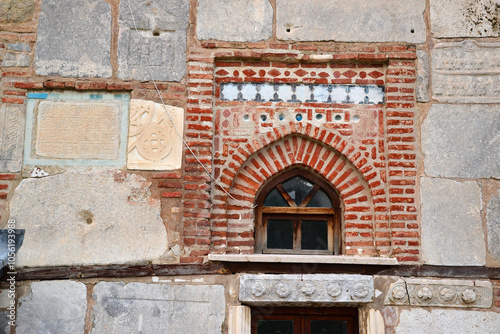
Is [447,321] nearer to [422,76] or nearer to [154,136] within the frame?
[422,76]

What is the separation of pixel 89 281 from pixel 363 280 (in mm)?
2375

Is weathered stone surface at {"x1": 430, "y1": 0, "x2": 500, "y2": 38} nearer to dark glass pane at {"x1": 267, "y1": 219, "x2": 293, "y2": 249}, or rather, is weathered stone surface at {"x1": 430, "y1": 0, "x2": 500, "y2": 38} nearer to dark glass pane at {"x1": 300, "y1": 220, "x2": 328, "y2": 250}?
dark glass pane at {"x1": 300, "y1": 220, "x2": 328, "y2": 250}

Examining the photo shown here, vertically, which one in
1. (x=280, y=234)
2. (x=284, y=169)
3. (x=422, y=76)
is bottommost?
(x=280, y=234)

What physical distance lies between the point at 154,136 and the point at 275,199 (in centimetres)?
129

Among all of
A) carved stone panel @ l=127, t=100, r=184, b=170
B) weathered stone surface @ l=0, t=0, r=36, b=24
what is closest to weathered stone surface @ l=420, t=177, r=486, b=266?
carved stone panel @ l=127, t=100, r=184, b=170

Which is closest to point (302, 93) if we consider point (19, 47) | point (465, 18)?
point (465, 18)

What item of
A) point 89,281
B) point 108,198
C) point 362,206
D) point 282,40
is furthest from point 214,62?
point 89,281

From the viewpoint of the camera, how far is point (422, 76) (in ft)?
17.6

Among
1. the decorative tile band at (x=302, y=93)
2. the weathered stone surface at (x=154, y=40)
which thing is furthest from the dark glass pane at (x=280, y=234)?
the weathered stone surface at (x=154, y=40)

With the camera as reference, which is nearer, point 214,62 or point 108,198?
point 108,198

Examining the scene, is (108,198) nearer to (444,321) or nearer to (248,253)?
(248,253)

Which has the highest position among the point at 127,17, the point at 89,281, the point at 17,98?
the point at 127,17

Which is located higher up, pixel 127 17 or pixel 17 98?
pixel 127 17

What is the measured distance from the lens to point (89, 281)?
16.2 ft
